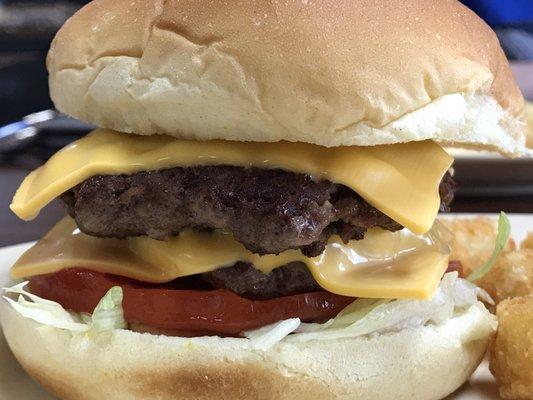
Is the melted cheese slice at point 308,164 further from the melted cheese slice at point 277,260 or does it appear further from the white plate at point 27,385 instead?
the white plate at point 27,385

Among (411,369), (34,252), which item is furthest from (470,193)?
(34,252)

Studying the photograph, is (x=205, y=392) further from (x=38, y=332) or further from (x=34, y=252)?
(x=34, y=252)

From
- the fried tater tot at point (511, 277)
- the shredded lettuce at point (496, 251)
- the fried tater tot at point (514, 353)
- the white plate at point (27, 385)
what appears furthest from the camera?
the fried tater tot at point (511, 277)

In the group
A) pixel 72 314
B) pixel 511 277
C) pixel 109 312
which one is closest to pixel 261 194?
pixel 109 312

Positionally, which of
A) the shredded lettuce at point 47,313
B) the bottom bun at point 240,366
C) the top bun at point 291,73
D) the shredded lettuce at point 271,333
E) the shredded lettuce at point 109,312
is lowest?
the bottom bun at point 240,366

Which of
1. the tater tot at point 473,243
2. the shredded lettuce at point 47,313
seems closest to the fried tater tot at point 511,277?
the tater tot at point 473,243

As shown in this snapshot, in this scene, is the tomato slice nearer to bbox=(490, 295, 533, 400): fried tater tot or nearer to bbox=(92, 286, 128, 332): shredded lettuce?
bbox=(92, 286, 128, 332): shredded lettuce
